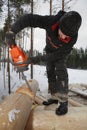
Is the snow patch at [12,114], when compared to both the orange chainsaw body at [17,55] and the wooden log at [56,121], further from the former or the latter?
the orange chainsaw body at [17,55]

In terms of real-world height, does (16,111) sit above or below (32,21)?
below

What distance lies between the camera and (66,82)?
17.7 feet

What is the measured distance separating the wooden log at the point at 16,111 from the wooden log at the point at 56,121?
0.19 m

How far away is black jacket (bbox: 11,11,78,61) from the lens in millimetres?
5066

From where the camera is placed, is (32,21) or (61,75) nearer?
(32,21)

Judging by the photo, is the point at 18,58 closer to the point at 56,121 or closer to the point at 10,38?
the point at 10,38

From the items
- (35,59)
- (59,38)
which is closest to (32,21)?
(59,38)

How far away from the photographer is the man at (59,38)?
16.2 feet

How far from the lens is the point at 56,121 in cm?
505

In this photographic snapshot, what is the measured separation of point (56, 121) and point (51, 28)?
1.47 meters

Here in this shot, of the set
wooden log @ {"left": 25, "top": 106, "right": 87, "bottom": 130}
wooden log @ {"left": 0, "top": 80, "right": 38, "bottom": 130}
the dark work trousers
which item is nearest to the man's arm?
the dark work trousers

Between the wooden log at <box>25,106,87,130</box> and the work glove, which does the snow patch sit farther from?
the work glove

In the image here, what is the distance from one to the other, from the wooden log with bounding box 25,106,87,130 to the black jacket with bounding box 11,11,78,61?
89 centimetres

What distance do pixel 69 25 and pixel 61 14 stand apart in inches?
21.1
